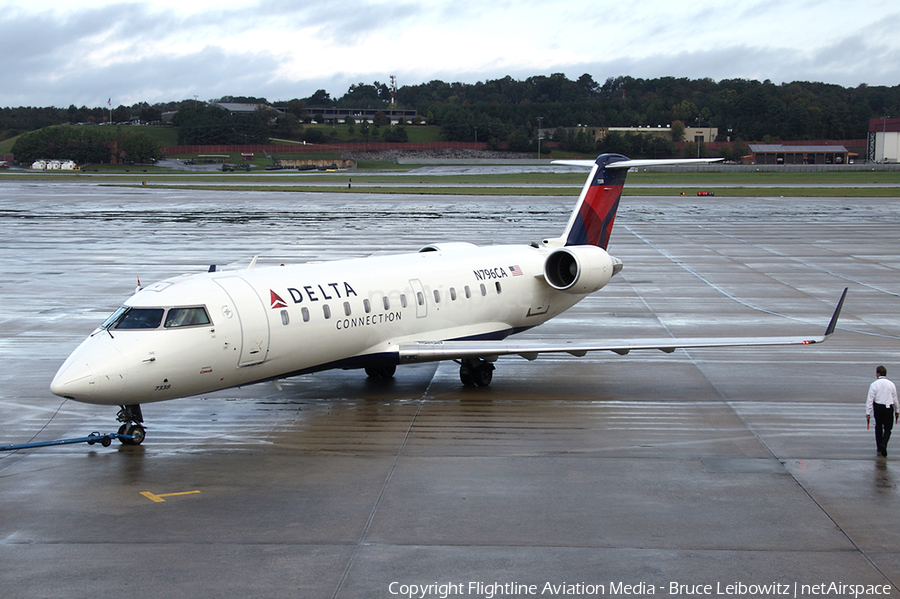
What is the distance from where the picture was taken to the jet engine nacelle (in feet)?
68.4

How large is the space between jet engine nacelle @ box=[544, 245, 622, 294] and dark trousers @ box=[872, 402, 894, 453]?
8048mm

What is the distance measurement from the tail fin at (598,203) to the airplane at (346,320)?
4cm

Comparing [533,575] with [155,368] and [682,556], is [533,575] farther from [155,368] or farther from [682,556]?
[155,368]

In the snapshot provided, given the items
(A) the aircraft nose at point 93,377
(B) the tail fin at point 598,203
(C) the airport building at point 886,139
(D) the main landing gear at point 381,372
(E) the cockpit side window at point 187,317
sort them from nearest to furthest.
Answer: (A) the aircraft nose at point 93,377 < (E) the cockpit side window at point 187,317 < (D) the main landing gear at point 381,372 < (B) the tail fin at point 598,203 < (C) the airport building at point 886,139

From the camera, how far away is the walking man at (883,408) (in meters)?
14.2

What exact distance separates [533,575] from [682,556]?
2.05 meters

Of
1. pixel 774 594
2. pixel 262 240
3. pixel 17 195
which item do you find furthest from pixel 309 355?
pixel 17 195

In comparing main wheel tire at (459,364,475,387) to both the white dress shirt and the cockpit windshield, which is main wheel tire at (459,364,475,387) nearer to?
the cockpit windshield

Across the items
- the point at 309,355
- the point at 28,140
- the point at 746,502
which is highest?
the point at 28,140

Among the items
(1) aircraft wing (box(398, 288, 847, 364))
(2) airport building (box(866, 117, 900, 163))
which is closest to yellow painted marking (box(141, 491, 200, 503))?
(1) aircraft wing (box(398, 288, 847, 364))

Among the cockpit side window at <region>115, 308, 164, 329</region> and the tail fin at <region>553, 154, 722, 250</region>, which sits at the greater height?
the tail fin at <region>553, 154, 722, 250</region>

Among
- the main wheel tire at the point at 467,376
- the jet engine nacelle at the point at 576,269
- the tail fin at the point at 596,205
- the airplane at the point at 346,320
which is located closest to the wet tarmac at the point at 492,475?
the main wheel tire at the point at 467,376

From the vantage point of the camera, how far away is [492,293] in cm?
2016

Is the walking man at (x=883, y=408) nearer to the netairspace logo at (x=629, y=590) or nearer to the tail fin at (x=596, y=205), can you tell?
the netairspace logo at (x=629, y=590)
